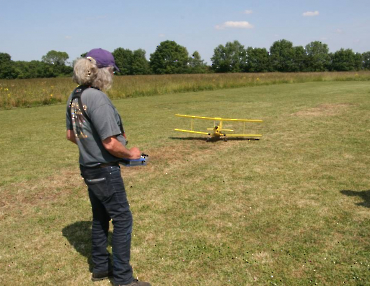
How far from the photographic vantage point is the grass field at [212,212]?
3371 mm

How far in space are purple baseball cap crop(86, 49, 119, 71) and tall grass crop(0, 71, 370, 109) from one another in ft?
58.7

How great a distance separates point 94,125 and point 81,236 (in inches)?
81.9

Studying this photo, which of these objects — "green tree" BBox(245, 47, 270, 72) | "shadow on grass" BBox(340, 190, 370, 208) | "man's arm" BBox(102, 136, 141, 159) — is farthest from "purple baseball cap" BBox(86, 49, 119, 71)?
"green tree" BBox(245, 47, 270, 72)

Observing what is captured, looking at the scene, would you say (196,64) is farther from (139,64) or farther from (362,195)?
(362,195)

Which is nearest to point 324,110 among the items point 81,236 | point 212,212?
point 212,212

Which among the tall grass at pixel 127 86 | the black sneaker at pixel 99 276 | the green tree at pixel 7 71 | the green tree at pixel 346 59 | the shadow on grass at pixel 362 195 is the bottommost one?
the black sneaker at pixel 99 276

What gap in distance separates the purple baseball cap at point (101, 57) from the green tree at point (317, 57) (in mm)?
93246

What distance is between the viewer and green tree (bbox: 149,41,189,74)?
297 feet

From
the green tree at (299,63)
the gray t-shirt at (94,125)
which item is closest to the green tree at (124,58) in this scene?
the green tree at (299,63)

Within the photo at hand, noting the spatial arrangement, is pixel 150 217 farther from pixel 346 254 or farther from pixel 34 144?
pixel 34 144

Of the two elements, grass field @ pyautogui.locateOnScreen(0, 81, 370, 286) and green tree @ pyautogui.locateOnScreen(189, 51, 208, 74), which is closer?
grass field @ pyautogui.locateOnScreen(0, 81, 370, 286)

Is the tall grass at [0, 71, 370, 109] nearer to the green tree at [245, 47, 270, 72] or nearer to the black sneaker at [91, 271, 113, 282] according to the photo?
the black sneaker at [91, 271, 113, 282]

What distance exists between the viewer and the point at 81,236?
4125 millimetres

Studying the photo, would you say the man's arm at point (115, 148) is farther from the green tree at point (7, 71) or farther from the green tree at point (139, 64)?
the green tree at point (139, 64)
